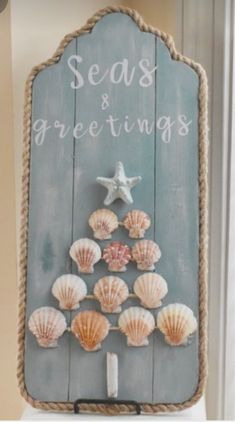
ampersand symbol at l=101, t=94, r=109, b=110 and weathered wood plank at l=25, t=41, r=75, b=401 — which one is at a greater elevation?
ampersand symbol at l=101, t=94, r=109, b=110

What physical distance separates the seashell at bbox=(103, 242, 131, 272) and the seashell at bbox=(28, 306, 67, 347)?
12 centimetres

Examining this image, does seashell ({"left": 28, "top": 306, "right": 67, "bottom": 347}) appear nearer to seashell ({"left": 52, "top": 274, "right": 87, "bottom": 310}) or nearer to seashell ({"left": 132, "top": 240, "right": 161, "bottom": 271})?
seashell ({"left": 52, "top": 274, "right": 87, "bottom": 310})

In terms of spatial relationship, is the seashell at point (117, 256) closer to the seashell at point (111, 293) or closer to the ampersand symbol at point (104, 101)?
the seashell at point (111, 293)

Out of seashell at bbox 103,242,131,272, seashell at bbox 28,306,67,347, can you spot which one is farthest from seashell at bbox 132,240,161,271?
seashell at bbox 28,306,67,347

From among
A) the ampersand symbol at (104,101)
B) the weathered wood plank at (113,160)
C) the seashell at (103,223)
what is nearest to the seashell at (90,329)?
the weathered wood plank at (113,160)

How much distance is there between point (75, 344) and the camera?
838 mm

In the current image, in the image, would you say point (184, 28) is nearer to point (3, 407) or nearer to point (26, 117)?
point (26, 117)

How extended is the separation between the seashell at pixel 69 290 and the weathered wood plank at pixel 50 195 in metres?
0.02

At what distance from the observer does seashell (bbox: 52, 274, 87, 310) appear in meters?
0.82

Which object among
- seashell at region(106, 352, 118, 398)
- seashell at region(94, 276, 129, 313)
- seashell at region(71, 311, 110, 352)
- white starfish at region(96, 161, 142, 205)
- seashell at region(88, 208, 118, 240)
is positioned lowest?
seashell at region(106, 352, 118, 398)

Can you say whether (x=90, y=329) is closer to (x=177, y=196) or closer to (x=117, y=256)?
(x=117, y=256)

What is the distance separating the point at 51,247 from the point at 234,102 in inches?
16.6

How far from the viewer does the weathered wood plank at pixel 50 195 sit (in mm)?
843

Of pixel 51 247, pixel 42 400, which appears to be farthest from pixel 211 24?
pixel 42 400
